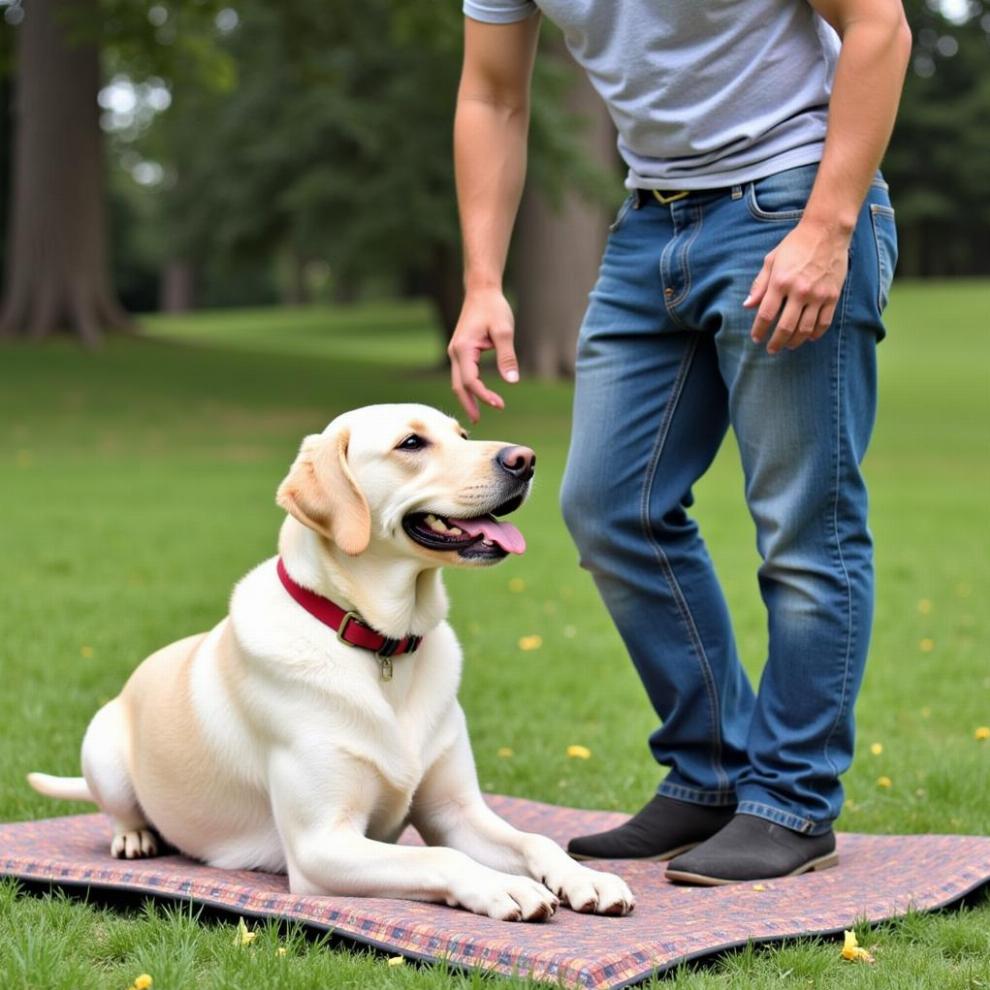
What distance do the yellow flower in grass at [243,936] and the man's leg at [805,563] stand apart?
1.04 meters

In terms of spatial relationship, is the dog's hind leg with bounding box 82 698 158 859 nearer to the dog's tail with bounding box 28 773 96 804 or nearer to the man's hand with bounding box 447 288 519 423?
the dog's tail with bounding box 28 773 96 804

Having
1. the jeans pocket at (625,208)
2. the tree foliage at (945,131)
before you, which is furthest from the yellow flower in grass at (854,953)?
the tree foliage at (945,131)

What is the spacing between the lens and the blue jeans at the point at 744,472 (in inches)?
137

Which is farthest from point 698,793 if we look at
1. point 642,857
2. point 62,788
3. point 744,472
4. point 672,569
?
point 62,788

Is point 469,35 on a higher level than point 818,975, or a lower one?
higher

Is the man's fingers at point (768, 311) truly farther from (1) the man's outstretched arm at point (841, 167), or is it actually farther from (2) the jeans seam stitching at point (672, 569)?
(2) the jeans seam stitching at point (672, 569)

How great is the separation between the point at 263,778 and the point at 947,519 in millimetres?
9544

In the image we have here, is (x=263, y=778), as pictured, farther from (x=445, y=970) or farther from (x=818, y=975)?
(x=818, y=975)

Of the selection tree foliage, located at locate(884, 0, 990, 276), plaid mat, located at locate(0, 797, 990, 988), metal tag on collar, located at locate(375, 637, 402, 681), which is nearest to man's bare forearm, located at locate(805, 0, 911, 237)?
metal tag on collar, located at locate(375, 637, 402, 681)

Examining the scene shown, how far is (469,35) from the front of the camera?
3969 mm

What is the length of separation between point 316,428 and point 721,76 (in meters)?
13.8

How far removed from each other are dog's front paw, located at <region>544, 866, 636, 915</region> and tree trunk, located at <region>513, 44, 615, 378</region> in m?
20.4

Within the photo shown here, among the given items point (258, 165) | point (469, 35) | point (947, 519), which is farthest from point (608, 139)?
point (469, 35)

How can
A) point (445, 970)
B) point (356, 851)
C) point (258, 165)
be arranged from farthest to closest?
1. point (258, 165)
2. point (356, 851)
3. point (445, 970)
